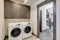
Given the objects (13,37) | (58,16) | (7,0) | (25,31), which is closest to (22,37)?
(25,31)

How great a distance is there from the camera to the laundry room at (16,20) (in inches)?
107

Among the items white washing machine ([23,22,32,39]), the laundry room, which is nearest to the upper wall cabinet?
the laundry room

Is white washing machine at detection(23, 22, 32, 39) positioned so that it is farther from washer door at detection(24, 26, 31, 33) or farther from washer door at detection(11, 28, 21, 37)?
washer door at detection(11, 28, 21, 37)

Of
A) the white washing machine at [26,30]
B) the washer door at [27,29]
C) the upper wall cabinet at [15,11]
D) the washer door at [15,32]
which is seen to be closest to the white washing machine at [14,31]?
the washer door at [15,32]

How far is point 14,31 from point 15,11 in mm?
1564

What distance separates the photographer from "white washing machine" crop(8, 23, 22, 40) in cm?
263

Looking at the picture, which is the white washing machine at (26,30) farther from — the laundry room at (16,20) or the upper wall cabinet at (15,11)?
the upper wall cabinet at (15,11)

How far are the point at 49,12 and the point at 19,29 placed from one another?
5.69 meters

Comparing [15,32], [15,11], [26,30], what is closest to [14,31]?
[15,32]

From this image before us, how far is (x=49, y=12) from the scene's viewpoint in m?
7.51

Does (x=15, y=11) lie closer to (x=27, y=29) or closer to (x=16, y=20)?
(x=16, y=20)

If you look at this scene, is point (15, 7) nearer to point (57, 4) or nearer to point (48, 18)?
point (57, 4)

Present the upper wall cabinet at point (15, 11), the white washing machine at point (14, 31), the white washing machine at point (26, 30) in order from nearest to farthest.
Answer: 1. the white washing machine at point (14, 31)
2. the white washing machine at point (26, 30)
3. the upper wall cabinet at point (15, 11)

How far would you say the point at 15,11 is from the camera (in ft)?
12.5
